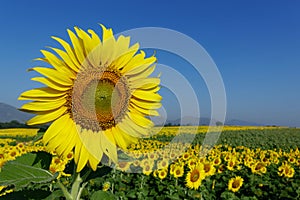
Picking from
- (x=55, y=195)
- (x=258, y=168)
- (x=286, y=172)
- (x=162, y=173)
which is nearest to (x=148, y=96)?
(x=55, y=195)

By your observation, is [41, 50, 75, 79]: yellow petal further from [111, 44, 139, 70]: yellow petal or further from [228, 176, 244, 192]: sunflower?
[228, 176, 244, 192]: sunflower

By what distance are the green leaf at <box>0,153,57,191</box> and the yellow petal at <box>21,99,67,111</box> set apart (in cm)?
18

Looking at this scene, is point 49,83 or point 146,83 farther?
point 146,83

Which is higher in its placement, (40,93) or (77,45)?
(77,45)

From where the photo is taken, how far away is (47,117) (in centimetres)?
117

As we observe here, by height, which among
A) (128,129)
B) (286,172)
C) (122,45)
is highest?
(286,172)

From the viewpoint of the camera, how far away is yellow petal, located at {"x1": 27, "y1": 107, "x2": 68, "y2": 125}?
1.14 meters

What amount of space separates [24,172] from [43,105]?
0.23m

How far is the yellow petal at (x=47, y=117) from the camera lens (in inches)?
44.7

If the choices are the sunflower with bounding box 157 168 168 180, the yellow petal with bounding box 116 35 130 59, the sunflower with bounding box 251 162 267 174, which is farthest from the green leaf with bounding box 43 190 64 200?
the sunflower with bounding box 251 162 267 174

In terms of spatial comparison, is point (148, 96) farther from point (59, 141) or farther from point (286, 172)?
point (286, 172)

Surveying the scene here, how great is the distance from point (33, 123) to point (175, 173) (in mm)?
7014

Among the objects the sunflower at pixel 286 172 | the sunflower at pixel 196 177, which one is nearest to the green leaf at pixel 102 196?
the sunflower at pixel 196 177

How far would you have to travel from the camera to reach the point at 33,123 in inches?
44.4
